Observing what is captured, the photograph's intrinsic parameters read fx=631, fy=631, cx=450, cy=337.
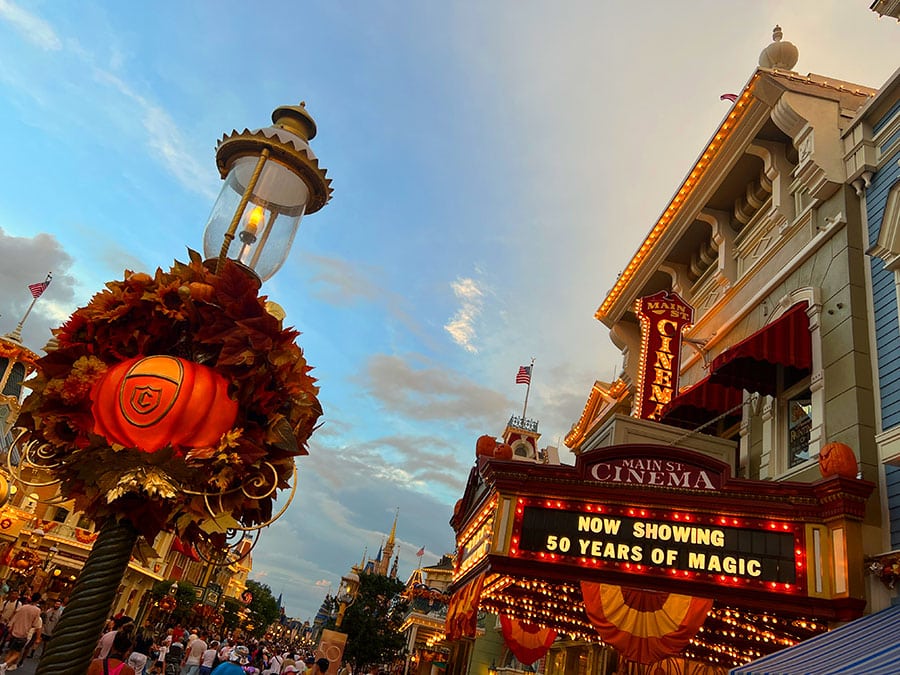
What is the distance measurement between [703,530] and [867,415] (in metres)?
2.92

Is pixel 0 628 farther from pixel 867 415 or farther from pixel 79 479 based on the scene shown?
pixel 867 415

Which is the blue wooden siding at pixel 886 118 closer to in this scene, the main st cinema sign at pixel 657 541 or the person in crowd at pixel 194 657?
the main st cinema sign at pixel 657 541

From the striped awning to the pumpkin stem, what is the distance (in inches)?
251

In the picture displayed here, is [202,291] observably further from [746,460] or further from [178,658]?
[178,658]

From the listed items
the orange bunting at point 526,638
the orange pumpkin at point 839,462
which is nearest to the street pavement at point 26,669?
the orange bunting at point 526,638

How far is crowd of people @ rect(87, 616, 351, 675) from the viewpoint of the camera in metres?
5.55

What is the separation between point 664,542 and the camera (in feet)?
30.3

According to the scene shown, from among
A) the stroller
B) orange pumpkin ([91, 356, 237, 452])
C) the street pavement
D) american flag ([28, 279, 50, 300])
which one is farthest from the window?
american flag ([28, 279, 50, 300])

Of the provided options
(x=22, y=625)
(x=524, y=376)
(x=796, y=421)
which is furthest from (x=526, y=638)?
(x=524, y=376)

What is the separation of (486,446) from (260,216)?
758 cm

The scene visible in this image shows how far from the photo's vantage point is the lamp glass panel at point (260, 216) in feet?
13.1

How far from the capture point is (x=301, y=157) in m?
4.08

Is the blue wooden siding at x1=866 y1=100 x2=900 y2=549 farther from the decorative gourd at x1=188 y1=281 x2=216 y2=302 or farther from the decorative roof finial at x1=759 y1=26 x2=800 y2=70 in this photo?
the decorative gourd at x1=188 y1=281 x2=216 y2=302

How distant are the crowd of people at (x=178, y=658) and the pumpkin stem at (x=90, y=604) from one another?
88.8 inches
